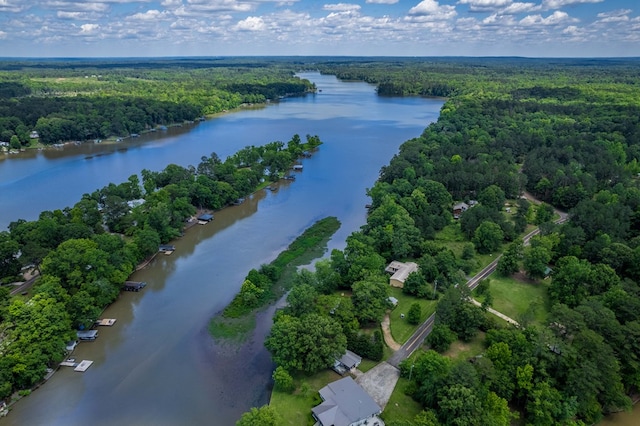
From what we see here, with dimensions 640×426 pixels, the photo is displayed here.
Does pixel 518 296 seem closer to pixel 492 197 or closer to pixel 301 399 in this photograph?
pixel 492 197

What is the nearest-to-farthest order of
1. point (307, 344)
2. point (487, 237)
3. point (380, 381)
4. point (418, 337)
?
point (380, 381) → point (307, 344) → point (418, 337) → point (487, 237)

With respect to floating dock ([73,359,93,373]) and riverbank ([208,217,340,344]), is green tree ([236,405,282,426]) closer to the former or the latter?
riverbank ([208,217,340,344])

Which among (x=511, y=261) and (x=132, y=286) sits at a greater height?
(x=511, y=261)

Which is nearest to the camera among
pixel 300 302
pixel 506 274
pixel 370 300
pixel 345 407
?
pixel 345 407

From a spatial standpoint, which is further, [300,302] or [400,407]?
[300,302]

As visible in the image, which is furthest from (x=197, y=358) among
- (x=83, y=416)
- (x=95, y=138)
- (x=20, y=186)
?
(x=95, y=138)

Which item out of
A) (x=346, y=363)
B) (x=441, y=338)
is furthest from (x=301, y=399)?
(x=441, y=338)

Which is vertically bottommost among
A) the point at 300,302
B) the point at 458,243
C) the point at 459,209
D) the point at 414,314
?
the point at 458,243

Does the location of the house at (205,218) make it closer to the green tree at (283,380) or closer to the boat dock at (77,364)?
the boat dock at (77,364)

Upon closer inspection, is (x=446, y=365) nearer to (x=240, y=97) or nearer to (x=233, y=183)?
(x=233, y=183)

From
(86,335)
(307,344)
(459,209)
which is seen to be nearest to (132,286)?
(86,335)
